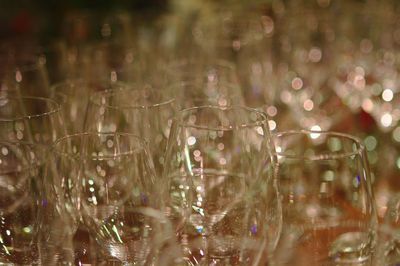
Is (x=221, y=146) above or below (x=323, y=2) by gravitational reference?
below

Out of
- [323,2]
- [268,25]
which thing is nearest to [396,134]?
[268,25]

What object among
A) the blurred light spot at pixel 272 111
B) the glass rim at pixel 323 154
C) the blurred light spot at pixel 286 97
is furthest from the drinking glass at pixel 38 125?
the blurred light spot at pixel 286 97

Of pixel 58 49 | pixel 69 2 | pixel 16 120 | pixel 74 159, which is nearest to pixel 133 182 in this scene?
pixel 74 159

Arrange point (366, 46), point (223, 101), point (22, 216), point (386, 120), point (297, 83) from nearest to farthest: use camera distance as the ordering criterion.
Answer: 1. point (22, 216)
2. point (223, 101)
3. point (386, 120)
4. point (297, 83)
5. point (366, 46)

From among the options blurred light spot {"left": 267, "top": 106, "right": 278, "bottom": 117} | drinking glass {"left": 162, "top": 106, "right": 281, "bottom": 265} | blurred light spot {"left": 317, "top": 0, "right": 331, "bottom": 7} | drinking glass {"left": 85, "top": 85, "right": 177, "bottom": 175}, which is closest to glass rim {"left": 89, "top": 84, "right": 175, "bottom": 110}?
drinking glass {"left": 85, "top": 85, "right": 177, "bottom": 175}

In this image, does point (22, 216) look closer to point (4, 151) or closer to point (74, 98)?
point (4, 151)

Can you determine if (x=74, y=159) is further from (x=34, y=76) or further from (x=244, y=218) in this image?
(x=34, y=76)

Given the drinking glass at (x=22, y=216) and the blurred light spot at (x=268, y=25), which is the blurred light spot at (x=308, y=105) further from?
the drinking glass at (x=22, y=216)
